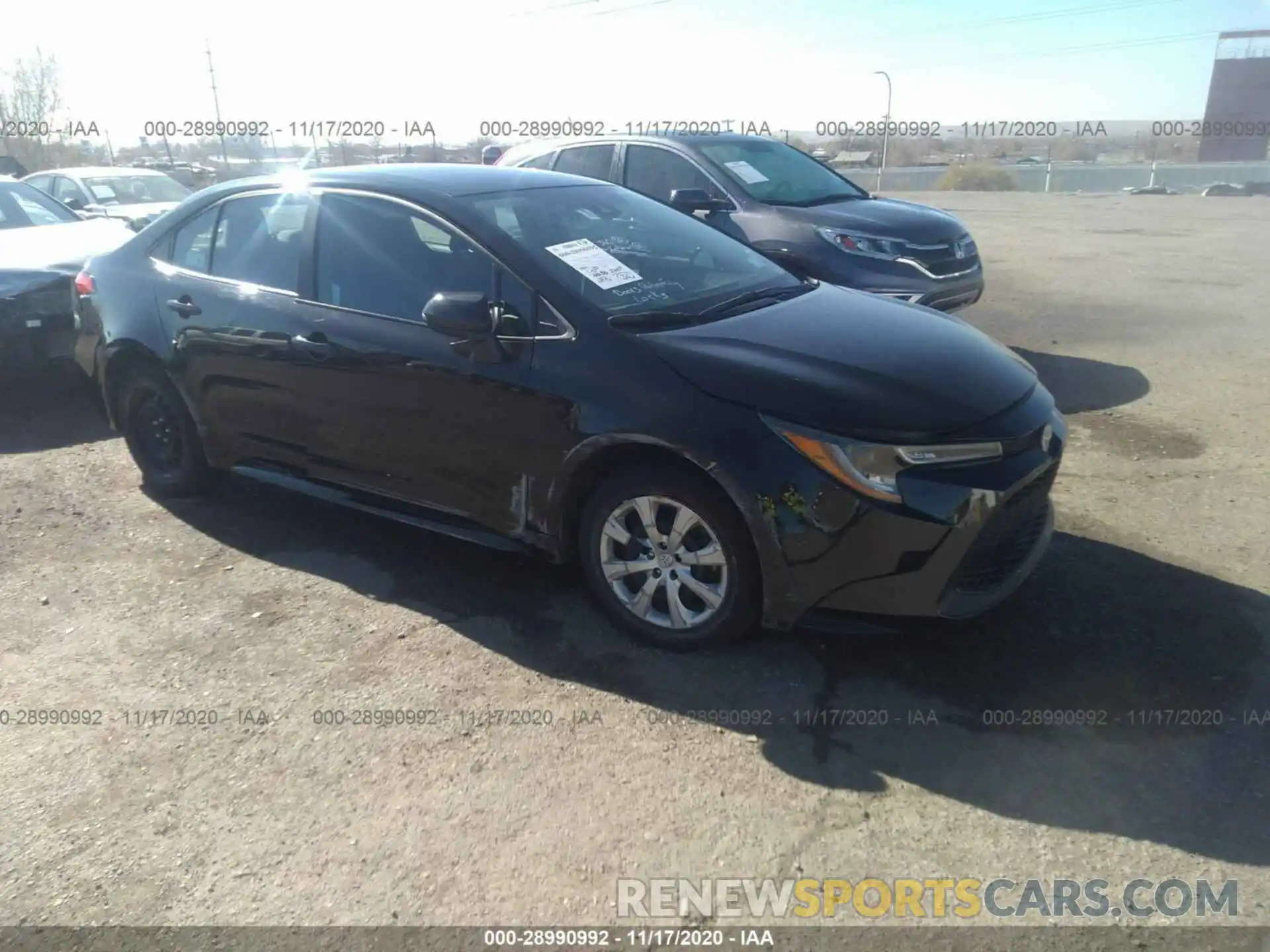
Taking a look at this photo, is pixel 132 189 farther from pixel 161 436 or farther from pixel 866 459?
pixel 866 459

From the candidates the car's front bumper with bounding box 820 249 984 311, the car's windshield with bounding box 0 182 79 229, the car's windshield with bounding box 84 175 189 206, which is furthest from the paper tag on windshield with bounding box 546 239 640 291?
the car's windshield with bounding box 84 175 189 206

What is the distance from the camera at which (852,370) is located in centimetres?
336

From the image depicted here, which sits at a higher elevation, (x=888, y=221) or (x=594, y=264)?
(x=594, y=264)

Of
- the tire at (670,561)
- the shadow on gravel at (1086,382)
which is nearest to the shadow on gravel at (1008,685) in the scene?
the tire at (670,561)

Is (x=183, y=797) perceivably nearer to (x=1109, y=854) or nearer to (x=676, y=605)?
(x=676, y=605)

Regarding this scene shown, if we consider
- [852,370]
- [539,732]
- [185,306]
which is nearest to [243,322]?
[185,306]

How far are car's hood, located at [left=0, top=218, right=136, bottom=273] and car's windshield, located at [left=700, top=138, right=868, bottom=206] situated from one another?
15.2ft

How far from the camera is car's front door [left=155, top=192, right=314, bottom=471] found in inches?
170

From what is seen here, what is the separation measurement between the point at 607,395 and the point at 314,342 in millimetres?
1505

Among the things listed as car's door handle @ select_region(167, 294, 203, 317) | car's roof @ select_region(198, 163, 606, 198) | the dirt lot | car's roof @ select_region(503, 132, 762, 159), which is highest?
car's roof @ select_region(503, 132, 762, 159)

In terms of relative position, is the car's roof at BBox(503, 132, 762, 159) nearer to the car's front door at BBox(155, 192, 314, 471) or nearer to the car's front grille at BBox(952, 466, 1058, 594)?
the car's front door at BBox(155, 192, 314, 471)

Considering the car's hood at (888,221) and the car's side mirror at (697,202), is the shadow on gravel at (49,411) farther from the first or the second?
the car's hood at (888,221)

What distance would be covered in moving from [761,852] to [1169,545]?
2.69 meters

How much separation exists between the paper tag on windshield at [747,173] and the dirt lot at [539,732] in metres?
3.79
